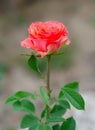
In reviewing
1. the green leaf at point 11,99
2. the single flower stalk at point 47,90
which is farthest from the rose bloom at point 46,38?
the green leaf at point 11,99

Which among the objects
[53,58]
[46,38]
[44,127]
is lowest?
[44,127]

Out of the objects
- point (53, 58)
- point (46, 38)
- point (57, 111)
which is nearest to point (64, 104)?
point (57, 111)

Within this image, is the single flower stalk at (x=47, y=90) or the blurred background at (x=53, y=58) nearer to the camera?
the single flower stalk at (x=47, y=90)

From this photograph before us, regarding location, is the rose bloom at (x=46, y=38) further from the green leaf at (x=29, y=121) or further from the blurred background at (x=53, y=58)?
the blurred background at (x=53, y=58)

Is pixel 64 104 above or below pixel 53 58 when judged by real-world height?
below

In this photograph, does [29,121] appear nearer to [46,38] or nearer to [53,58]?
[46,38]

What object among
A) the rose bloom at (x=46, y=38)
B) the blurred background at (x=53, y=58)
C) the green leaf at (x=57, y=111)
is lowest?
the green leaf at (x=57, y=111)

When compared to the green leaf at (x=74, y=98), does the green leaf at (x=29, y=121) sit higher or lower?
lower

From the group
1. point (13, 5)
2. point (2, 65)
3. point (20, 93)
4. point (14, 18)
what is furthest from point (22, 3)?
point (20, 93)

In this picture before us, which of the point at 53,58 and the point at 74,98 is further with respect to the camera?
the point at 53,58
